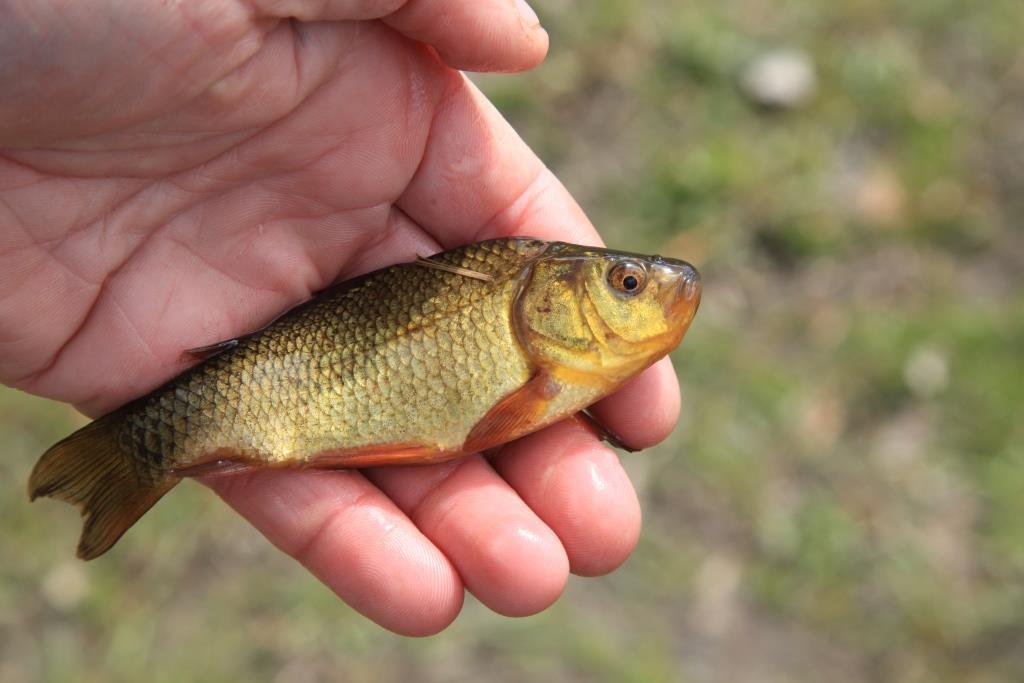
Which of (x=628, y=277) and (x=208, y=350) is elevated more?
(x=208, y=350)

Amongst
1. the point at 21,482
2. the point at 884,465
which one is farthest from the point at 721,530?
the point at 21,482

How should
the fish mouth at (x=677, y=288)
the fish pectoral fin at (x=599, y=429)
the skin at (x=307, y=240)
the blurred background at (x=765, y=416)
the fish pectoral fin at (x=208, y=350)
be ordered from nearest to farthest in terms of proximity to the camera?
the skin at (x=307, y=240), the fish mouth at (x=677, y=288), the fish pectoral fin at (x=208, y=350), the fish pectoral fin at (x=599, y=429), the blurred background at (x=765, y=416)

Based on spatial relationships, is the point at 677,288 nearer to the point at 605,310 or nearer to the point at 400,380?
the point at 605,310

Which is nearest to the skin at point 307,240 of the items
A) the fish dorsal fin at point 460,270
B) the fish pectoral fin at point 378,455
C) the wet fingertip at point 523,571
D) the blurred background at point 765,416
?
the wet fingertip at point 523,571

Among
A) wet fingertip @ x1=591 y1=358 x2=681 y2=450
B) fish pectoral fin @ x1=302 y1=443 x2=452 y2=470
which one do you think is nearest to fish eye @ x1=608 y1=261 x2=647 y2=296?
wet fingertip @ x1=591 y1=358 x2=681 y2=450

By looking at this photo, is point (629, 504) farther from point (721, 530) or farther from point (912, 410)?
point (912, 410)

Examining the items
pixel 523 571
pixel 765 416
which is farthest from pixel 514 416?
pixel 765 416

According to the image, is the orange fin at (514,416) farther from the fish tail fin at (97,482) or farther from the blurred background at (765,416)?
the blurred background at (765,416)
